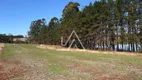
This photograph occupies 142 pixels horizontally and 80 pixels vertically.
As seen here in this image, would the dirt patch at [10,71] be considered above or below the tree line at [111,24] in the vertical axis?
below

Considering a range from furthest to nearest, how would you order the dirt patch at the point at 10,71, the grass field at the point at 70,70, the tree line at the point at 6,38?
1. the tree line at the point at 6,38
2. the dirt patch at the point at 10,71
3. the grass field at the point at 70,70

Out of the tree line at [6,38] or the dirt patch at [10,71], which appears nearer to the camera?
the dirt patch at [10,71]

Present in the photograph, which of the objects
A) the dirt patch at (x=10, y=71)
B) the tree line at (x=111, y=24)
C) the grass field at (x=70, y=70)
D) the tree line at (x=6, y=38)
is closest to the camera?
the grass field at (x=70, y=70)

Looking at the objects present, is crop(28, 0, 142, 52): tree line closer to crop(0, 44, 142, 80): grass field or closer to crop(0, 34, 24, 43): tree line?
crop(0, 44, 142, 80): grass field

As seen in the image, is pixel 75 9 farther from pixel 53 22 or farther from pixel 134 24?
pixel 53 22

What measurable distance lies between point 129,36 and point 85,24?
14090 millimetres

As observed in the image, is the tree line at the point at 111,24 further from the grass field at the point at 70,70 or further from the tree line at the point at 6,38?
the tree line at the point at 6,38

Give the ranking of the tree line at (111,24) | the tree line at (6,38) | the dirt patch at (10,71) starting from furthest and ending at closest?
the tree line at (6,38), the tree line at (111,24), the dirt patch at (10,71)

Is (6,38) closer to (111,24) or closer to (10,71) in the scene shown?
(111,24)

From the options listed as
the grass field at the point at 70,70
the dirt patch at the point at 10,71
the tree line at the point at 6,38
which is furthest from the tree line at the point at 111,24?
the tree line at the point at 6,38

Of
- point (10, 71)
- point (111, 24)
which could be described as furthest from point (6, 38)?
point (10, 71)

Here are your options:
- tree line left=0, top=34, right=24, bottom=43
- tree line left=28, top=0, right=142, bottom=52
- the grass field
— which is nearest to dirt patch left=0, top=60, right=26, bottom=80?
the grass field

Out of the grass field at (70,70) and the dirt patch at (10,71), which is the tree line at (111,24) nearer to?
the grass field at (70,70)

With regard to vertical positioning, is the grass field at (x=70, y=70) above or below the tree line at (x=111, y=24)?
below
